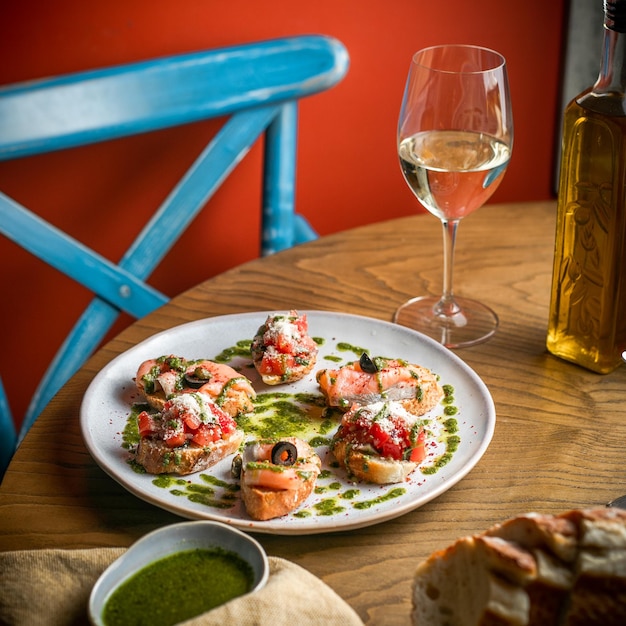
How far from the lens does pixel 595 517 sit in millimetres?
881

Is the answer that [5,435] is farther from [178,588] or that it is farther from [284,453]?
[178,588]

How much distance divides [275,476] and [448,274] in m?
0.61

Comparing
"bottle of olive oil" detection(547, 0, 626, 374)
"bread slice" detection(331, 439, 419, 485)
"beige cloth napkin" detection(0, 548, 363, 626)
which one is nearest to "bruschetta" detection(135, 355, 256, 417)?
"bread slice" detection(331, 439, 419, 485)

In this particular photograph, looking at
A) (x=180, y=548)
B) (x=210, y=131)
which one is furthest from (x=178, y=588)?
(x=210, y=131)

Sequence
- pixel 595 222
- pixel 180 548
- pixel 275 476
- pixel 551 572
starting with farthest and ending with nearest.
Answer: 1. pixel 595 222
2. pixel 275 476
3. pixel 180 548
4. pixel 551 572

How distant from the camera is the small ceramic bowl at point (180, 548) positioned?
95 cm

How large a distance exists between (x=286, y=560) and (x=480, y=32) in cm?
228

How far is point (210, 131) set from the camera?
8.97ft

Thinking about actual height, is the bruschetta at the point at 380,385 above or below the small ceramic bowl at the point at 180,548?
below

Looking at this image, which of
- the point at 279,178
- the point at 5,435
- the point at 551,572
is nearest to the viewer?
the point at 551,572

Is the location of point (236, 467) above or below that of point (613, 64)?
below

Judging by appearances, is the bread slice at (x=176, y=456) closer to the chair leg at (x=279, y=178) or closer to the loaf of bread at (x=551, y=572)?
the loaf of bread at (x=551, y=572)

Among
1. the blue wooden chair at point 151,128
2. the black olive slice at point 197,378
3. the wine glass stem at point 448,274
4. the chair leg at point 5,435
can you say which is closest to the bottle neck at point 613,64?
the wine glass stem at point 448,274

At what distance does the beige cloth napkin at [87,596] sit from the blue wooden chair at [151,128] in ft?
3.24
